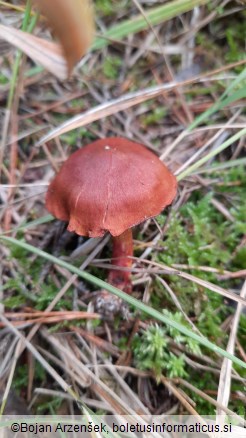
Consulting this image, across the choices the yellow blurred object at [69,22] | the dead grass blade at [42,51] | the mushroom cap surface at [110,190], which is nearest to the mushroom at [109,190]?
the mushroom cap surface at [110,190]

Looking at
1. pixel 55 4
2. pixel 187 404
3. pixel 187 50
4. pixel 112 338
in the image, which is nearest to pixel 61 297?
pixel 112 338

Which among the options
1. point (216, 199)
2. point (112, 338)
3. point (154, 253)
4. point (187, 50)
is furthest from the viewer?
point (187, 50)

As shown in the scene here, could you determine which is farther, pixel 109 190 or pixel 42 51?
pixel 109 190

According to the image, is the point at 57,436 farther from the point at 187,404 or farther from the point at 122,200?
the point at 122,200

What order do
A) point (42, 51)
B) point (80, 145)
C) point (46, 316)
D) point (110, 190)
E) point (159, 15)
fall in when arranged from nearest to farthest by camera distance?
point (42, 51) < point (110, 190) < point (46, 316) < point (159, 15) < point (80, 145)

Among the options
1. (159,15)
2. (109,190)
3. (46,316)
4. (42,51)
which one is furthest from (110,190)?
(159,15)

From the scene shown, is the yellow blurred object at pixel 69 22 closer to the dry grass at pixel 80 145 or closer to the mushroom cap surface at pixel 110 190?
the mushroom cap surface at pixel 110 190

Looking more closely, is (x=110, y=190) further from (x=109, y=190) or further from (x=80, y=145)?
(x=80, y=145)

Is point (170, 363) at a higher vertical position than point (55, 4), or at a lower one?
lower
